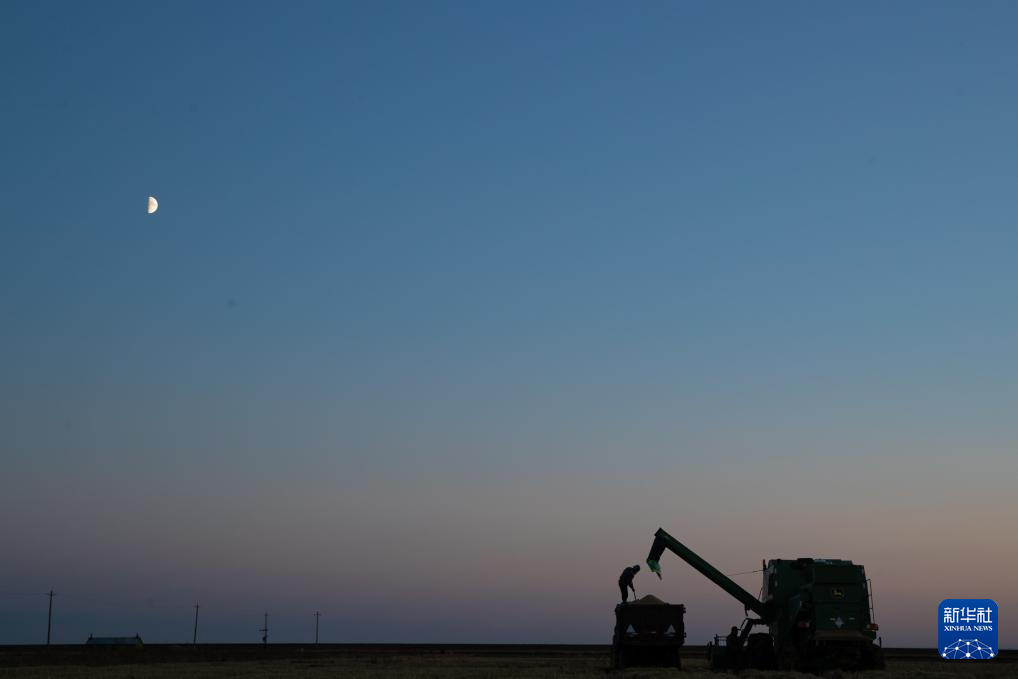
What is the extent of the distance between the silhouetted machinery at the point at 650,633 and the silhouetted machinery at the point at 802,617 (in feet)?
14.9

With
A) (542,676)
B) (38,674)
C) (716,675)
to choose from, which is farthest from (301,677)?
(716,675)

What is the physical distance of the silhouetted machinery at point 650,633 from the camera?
43.2 m

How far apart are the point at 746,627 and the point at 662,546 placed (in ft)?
16.6

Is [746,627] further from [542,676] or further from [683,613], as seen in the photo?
[542,676]

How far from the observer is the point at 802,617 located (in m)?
42.9

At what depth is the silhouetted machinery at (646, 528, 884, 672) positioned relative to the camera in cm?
4138

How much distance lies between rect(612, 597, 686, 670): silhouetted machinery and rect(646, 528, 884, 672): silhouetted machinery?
4.54 m

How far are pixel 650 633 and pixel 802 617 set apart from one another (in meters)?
6.13

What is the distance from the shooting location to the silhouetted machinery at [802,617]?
4138cm

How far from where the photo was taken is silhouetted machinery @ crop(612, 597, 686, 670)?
43.2 meters

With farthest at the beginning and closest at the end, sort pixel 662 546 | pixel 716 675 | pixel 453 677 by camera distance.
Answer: pixel 662 546, pixel 453 677, pixel 716 675

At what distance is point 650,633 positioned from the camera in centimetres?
Result: 4319

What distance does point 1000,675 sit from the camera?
4047 cm

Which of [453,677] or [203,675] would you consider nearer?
[453,677]
